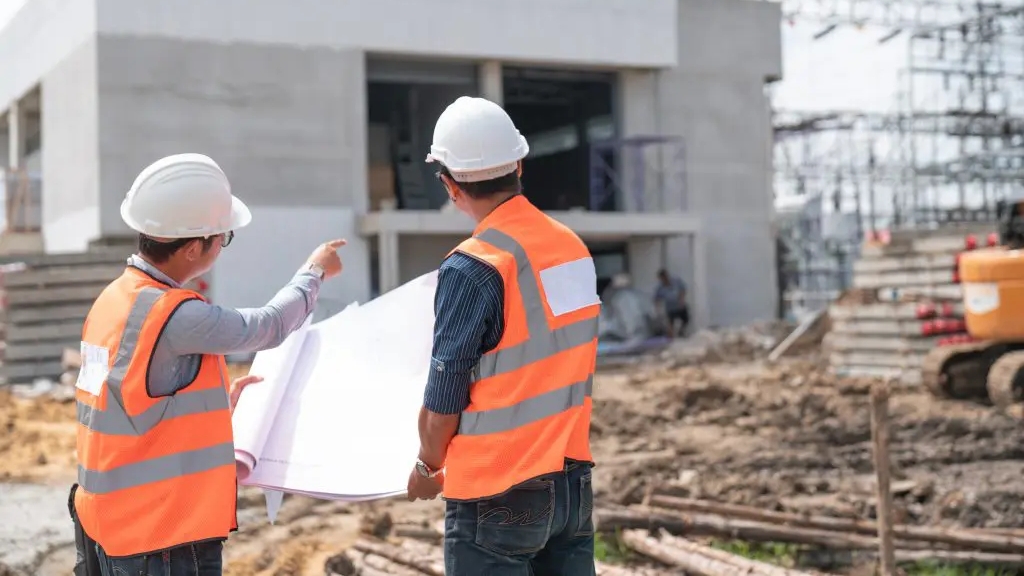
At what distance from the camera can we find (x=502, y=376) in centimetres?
293

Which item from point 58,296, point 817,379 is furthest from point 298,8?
point 817,379

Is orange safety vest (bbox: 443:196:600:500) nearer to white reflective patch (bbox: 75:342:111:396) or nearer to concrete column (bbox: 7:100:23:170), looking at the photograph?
white reflective patch (bbox: 75:342:111:396)

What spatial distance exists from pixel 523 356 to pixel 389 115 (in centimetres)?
2747

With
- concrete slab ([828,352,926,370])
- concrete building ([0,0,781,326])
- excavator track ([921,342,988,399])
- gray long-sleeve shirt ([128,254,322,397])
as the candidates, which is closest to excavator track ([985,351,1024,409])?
excavator track ([921,342,988,399])

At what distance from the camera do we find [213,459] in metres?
3.09

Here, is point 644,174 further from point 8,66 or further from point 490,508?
point 490,508

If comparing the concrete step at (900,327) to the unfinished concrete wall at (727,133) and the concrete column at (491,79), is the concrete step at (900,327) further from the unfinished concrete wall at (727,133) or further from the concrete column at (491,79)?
the concrete column at (491,79)

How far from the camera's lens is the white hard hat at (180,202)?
10.3 feet

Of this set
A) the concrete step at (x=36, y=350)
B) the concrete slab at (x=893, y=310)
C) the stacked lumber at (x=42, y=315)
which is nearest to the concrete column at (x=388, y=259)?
the stacked lumber at (x=42, y=315)

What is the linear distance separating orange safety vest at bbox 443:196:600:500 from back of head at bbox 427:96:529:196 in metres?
0.11

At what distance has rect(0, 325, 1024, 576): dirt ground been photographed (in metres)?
7.23

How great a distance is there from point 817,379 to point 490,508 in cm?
1351

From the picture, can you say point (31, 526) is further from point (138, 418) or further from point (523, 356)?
point (523, 356)

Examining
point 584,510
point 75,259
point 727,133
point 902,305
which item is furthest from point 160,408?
point 727,133
